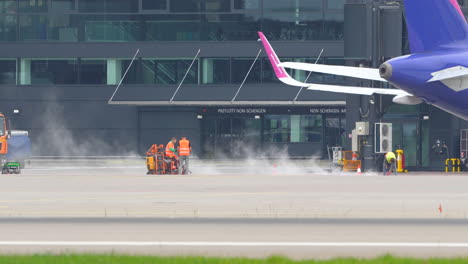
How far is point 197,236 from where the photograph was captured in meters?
19.9

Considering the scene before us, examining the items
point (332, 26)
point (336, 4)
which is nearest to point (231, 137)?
point (332, 26)

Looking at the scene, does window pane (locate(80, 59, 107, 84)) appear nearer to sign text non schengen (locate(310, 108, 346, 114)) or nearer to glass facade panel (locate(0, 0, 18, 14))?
glass facade panel (locate(0, 0, 18, 14))

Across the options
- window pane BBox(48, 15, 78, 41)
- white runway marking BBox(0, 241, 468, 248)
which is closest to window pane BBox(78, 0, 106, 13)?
window pane BBox(48, 15, 78, 41)

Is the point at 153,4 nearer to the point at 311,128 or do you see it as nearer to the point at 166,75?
the point at 166,75

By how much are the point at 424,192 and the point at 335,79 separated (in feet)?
144

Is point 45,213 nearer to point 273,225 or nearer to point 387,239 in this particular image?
point 273,225

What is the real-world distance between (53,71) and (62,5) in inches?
220

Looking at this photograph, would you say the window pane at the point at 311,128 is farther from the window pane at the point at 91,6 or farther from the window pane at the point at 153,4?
the window pane at the point at 91,6

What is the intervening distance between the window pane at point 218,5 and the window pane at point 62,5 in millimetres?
10970

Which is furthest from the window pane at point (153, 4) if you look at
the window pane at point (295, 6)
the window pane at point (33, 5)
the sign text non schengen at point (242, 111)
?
the sign text non schengen at point (242, 111)

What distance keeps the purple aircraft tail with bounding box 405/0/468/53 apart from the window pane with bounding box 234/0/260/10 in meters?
45.6

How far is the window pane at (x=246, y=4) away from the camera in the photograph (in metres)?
77.9

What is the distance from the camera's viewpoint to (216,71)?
261 feet

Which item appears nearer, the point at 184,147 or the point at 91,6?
the point at 184,147
